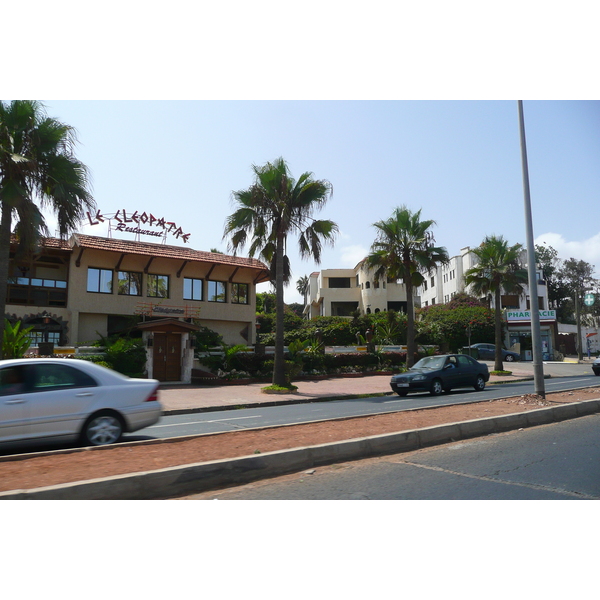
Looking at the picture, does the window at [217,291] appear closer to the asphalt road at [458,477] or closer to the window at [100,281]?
A: the window at [100,281]

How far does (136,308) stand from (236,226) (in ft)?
41.0

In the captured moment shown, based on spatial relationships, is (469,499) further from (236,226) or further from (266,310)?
(266,310)

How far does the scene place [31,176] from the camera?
16.2 metres

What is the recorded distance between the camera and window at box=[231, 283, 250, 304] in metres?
35.7

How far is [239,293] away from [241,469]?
30118 millimetres

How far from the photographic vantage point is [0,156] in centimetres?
1555

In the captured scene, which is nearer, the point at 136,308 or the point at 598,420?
the point at 598,420

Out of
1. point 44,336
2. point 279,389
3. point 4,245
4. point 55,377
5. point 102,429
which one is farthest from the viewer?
point 44,336

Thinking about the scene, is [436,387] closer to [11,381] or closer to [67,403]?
[67,403]

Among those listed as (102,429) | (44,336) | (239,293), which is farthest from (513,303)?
(102,429)

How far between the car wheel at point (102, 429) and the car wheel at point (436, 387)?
11898 mm

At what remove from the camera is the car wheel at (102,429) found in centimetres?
798

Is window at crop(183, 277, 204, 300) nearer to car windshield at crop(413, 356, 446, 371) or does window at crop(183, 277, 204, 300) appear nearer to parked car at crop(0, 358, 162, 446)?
car windshield at crop(413, 356, 446, 371)

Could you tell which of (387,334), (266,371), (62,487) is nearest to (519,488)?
(62,487)
